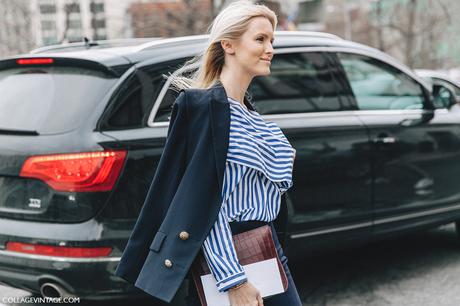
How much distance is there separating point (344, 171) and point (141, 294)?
162cm

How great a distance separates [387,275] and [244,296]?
321 cm

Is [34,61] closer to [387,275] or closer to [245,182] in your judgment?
[245,182]

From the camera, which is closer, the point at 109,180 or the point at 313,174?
the point at 109,180

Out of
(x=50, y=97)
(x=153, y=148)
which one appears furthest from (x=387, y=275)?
(x=50, y=97)

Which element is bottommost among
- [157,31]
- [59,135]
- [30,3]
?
[157,31]

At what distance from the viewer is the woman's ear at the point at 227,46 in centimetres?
251

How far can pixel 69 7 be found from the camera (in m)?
10.7

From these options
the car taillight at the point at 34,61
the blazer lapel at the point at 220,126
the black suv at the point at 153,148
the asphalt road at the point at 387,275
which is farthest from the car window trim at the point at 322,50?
the blazer lapel at the point at 220,126

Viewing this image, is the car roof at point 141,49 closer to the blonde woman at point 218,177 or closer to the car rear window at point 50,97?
the car rear window at point 50,97

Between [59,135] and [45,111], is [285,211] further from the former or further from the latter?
[45,111]

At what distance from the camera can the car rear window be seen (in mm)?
3867

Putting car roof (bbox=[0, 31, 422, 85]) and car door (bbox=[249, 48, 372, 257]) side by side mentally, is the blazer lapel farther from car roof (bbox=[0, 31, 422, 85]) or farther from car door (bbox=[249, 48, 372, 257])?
car door (bbox=[249, 48, 372, 257])

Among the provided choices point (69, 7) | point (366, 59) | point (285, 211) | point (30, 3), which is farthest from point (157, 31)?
point (285, 211)

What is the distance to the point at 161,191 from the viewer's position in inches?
95.2
